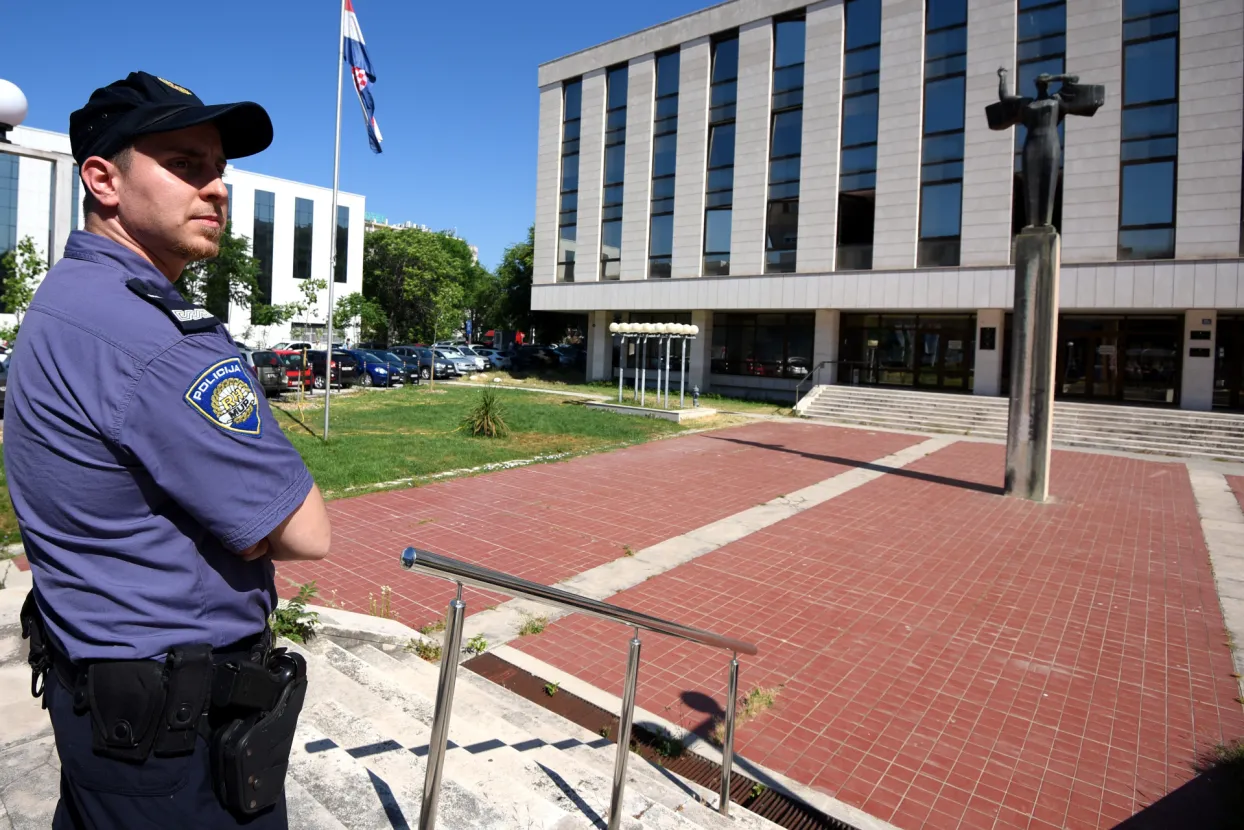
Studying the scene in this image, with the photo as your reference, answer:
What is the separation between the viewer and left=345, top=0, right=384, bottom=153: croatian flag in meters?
14.2

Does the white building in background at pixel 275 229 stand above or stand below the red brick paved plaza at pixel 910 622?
above

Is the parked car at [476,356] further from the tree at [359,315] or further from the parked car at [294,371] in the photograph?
the parked car at [294,371]

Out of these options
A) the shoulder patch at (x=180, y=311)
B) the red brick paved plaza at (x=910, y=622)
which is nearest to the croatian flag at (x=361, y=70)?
the red brick paved plaza at (x=910, y=622)

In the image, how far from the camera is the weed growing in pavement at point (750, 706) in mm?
4602

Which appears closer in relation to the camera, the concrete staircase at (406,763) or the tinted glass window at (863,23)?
the concrete staircase at (406,763)

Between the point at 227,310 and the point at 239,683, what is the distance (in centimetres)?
4855

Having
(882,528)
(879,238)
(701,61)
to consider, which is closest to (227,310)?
(701,61)

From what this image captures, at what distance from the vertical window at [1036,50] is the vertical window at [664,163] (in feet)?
41.3

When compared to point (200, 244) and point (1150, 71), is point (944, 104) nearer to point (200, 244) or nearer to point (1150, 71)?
point (1150, 71)

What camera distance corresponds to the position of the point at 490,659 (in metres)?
5.36

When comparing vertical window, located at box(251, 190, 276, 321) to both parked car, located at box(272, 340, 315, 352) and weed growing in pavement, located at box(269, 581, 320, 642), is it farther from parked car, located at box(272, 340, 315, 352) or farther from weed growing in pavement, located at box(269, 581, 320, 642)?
weed growing in pavement, located at box(269, 581, 320, 642)

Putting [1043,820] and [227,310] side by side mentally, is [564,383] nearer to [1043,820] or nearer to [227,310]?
[227,310]

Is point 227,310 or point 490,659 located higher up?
point 227,310

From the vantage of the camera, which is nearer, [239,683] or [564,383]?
[239,683]
